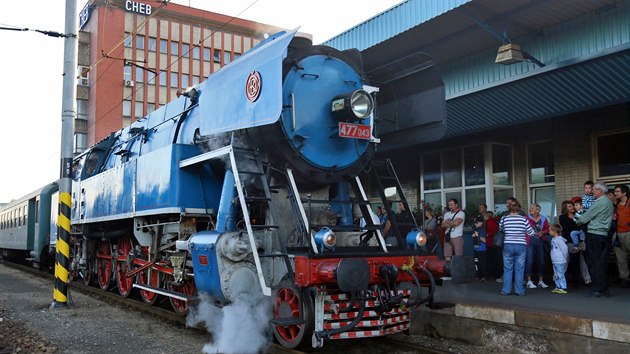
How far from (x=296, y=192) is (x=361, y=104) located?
1.16 meters

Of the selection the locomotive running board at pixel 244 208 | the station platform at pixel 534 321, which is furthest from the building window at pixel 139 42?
the station platform at pixel 534 321

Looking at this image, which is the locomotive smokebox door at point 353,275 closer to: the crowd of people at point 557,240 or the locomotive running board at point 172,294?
the crowd of people at point 557,240

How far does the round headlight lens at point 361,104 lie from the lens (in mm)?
5496

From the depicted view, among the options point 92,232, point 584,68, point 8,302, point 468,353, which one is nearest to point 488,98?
point 584,68

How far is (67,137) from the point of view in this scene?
9508 mm

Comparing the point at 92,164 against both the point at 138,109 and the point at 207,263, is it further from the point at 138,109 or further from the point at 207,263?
the point at 138,109

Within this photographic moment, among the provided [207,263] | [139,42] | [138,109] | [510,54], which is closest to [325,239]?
[207,263]

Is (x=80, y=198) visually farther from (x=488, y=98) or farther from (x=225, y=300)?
(x=488, y=98)

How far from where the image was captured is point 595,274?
23.1 feet

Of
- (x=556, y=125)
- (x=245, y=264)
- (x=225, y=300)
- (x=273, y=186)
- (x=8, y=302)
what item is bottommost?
(x=8, y=302)

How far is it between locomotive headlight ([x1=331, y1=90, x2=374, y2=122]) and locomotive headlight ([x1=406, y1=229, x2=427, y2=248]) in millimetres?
1383

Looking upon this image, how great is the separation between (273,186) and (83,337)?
121 inches

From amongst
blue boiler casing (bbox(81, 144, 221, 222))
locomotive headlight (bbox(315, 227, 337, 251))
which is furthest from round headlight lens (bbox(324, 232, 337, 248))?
blue boiler casing (bbox(81, 144, 221, 222))

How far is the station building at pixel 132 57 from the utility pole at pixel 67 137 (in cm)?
3010
